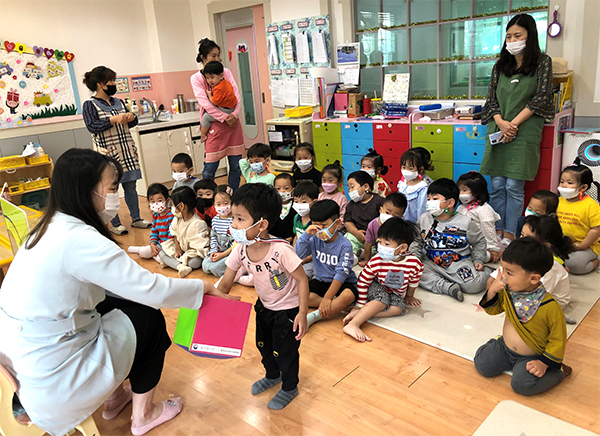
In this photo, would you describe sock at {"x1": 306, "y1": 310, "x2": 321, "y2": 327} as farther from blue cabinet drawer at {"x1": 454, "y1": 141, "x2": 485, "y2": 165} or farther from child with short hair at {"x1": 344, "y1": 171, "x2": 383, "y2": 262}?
blue cabinet drawer at {"x1": 454, "y1": 141, "x2": 485, "y2": 165}

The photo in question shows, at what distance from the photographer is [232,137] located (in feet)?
15.1

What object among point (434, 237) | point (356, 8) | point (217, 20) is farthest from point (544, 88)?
point (217, 20)

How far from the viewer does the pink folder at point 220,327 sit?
1767mm

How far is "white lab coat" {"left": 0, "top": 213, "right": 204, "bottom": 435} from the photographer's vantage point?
1.57 m

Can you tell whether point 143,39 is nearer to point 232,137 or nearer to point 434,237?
point 232,137

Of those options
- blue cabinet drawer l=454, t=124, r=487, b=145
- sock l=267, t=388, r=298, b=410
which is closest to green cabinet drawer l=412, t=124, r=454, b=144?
blue cabinet drawer l=454, t=124, r=487, b=145

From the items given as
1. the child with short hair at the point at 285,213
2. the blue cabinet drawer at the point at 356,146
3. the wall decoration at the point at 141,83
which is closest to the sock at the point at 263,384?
the child with short hair at the point at 285,213

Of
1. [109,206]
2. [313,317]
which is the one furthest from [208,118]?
[109,206]

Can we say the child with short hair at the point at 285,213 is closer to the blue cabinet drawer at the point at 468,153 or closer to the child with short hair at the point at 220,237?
the child with short hair at the point at 220,237

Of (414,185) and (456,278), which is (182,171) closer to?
(414,185)

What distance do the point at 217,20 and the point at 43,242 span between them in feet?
18.5

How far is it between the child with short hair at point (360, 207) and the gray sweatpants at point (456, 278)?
584mm

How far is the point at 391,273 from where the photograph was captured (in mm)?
2619

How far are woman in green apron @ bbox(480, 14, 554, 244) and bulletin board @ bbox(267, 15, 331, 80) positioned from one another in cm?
222
